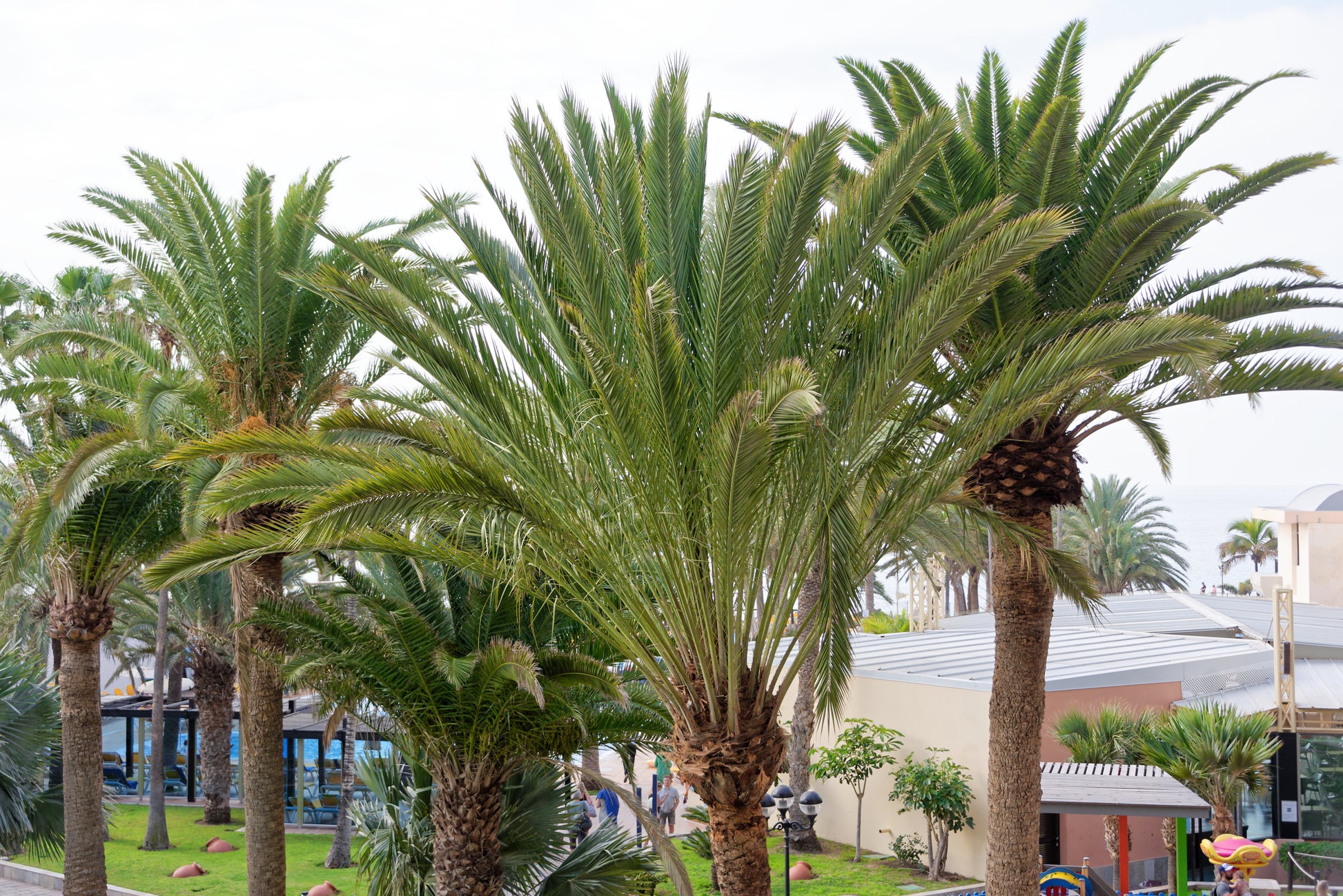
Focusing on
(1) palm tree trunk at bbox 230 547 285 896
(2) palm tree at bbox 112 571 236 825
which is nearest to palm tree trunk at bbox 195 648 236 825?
(2) palm tree at bbox 112 571 236 825

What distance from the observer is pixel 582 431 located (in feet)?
24.2

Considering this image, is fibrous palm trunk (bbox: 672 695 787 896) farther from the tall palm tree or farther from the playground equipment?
the playground equipment

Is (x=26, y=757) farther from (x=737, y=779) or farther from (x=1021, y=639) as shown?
(x=1021, y=639)

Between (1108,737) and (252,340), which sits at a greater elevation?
(252,340)

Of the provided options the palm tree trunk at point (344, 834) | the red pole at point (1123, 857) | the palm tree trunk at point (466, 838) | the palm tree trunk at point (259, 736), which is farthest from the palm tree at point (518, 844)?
the palm tree trunk at point (344, 834)

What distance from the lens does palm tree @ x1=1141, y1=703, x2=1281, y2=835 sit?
13.7 metres

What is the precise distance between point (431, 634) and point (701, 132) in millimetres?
5658

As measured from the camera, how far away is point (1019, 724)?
9234 mm

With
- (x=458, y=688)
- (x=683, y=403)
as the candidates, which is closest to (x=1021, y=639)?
(x=683, y=403)

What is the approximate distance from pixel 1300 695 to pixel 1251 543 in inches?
2034

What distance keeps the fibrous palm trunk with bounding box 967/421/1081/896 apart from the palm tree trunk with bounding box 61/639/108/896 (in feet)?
36.3

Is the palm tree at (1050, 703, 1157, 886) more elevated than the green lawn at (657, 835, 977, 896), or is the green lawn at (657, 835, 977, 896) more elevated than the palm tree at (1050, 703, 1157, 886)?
the palm tree at (1050, 703, 1157, 886)

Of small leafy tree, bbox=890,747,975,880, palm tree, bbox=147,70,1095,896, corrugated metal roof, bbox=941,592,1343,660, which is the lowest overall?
small leafy tree, bbox=890,747,975,880

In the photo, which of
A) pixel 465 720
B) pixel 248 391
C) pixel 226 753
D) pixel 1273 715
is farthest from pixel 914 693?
pixel 226 753
